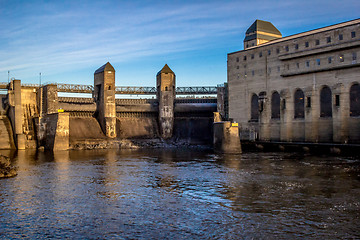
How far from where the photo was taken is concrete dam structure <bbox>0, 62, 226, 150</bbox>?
5940 centimetres

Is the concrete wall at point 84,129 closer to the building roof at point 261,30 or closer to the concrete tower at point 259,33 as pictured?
the concrete tower at point 259,33

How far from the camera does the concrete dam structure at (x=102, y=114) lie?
195 ft

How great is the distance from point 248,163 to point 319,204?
19.5 meters

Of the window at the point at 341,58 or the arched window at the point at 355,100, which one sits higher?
the window at the point at 341,58

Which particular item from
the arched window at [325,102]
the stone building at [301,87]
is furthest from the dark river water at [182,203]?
the arched window at [325,102]

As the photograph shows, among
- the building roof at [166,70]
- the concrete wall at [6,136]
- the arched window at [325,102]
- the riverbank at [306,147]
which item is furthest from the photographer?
the building roof at [166,70]

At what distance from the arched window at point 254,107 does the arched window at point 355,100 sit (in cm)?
1719

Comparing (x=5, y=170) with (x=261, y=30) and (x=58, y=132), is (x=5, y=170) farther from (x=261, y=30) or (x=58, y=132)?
(x=261, y=30)

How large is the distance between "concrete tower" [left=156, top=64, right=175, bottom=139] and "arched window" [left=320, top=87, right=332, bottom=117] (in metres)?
26.8

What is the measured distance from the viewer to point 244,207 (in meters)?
20.8

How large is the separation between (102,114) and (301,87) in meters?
34.1

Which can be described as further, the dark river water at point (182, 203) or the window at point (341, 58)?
the window at point (341, 58)

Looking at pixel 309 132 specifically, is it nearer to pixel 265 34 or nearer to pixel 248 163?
pixel 248 163

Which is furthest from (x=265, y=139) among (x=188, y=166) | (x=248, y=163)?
(x=188, y=166)
